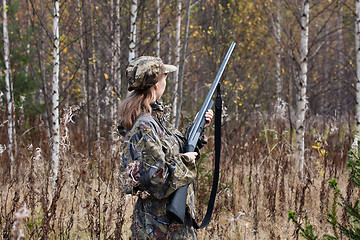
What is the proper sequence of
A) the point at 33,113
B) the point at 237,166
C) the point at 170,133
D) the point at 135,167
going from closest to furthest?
1. the point at 135,167
2. the point at 170,133
3. the point at 237,166
4. the point at 33,113

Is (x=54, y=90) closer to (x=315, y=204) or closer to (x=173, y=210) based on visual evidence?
(x=173, y=210)

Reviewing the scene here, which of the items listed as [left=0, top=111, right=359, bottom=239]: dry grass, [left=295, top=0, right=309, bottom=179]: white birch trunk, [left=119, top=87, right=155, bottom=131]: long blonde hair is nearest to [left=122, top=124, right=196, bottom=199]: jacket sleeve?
[left=119, top=87, right=155, bottom=131]: long blonde hair

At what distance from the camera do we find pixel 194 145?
1972 millimetres

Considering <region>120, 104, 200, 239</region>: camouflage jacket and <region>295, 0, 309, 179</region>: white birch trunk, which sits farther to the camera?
<region>295, 0, 309, 179</region>: white birch trunk

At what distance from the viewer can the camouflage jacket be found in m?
1.68

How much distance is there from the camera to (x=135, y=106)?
72.3 inches

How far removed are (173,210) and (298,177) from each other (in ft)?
10.4

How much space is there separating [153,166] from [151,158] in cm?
4

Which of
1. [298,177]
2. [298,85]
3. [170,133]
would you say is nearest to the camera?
[170,133]

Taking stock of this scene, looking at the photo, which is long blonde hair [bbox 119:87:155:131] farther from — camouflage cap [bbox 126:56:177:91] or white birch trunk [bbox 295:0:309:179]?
white birch trunk [bbox 295:0:309:179]

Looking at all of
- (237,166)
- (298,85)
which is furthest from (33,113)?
(298,85)

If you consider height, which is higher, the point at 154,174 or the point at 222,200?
the point at 154,174

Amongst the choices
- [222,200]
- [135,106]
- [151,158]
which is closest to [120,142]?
[222,200]

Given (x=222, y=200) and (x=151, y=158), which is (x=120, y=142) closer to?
(x=222, y=200)
